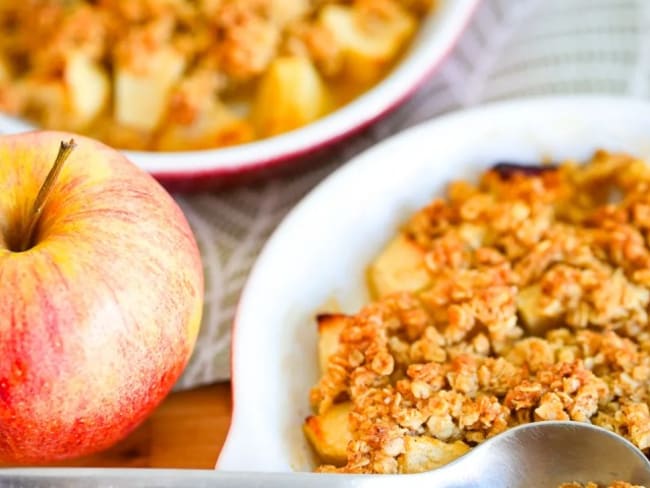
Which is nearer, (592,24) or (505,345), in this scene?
(505,345)

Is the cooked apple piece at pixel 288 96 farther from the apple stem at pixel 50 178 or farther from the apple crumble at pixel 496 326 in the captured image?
the apple stem at pixel 50 178

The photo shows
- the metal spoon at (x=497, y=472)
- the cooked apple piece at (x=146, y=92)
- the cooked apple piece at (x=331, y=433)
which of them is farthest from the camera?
the cooked apple piece at (x=146, y=92)

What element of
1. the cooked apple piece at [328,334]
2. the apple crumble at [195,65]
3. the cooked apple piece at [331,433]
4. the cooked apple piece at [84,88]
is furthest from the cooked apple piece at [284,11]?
the cooked apple piece at [331,433]

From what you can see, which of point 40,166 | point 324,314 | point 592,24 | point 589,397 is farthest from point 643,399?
point 592,24

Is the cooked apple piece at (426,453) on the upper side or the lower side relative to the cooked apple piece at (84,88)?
lower

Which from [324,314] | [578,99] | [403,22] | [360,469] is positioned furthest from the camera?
[403,22]

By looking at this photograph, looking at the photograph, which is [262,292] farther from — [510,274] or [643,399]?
[643,399]

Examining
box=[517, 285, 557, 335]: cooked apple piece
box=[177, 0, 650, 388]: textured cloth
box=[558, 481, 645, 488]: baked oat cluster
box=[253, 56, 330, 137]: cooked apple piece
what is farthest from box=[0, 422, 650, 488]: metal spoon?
box=[253, 56, 330, 137]: cooked apple piece

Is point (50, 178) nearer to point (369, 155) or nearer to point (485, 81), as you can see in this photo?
point (369, 155)
